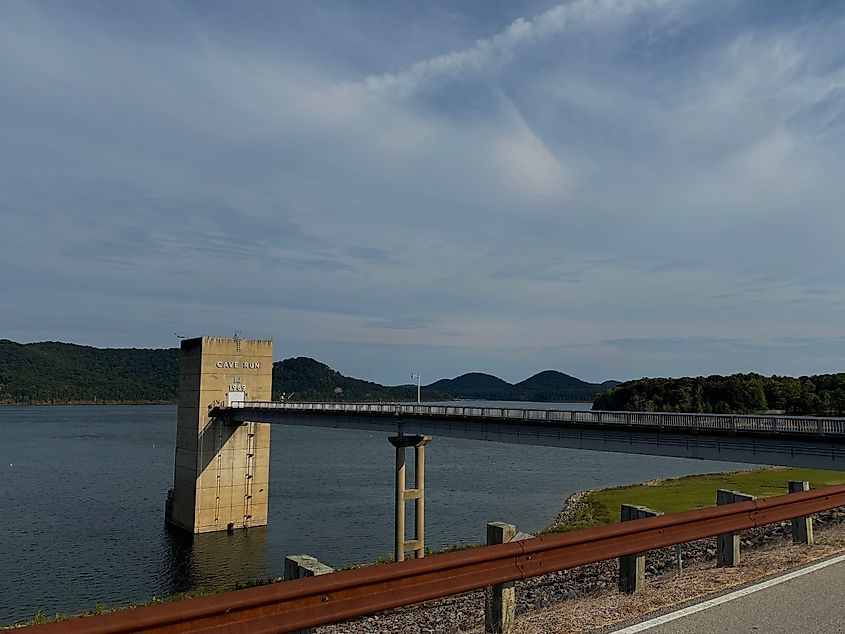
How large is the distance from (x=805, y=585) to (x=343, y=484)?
58678 millimetres

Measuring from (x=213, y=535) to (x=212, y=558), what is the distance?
306 inches

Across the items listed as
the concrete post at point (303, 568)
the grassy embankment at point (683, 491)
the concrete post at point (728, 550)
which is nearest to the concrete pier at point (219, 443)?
the grassy embankment at point (683, 491)

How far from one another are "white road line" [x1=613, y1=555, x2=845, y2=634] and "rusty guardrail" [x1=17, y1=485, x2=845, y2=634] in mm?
789

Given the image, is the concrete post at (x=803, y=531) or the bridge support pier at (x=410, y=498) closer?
the concrete post at (x=803, y=531)

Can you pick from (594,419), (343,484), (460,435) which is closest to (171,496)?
(343,484)

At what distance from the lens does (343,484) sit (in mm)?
65125

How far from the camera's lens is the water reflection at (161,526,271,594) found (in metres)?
37.0

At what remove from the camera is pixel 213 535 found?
2005 inches

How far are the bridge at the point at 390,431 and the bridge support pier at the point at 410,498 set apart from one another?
72 mm

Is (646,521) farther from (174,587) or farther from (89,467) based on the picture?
(89,467)

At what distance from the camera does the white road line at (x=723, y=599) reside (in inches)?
288

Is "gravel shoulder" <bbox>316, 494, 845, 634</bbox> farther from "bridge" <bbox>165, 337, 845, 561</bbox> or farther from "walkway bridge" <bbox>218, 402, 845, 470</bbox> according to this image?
"bridge" <bbox>165, 337, 845, 561</bbox>

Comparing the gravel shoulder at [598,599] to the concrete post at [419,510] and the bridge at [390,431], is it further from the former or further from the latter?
the concrete post at [419,510]

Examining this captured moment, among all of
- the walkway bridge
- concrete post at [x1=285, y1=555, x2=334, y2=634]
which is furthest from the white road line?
the walkway bridge
